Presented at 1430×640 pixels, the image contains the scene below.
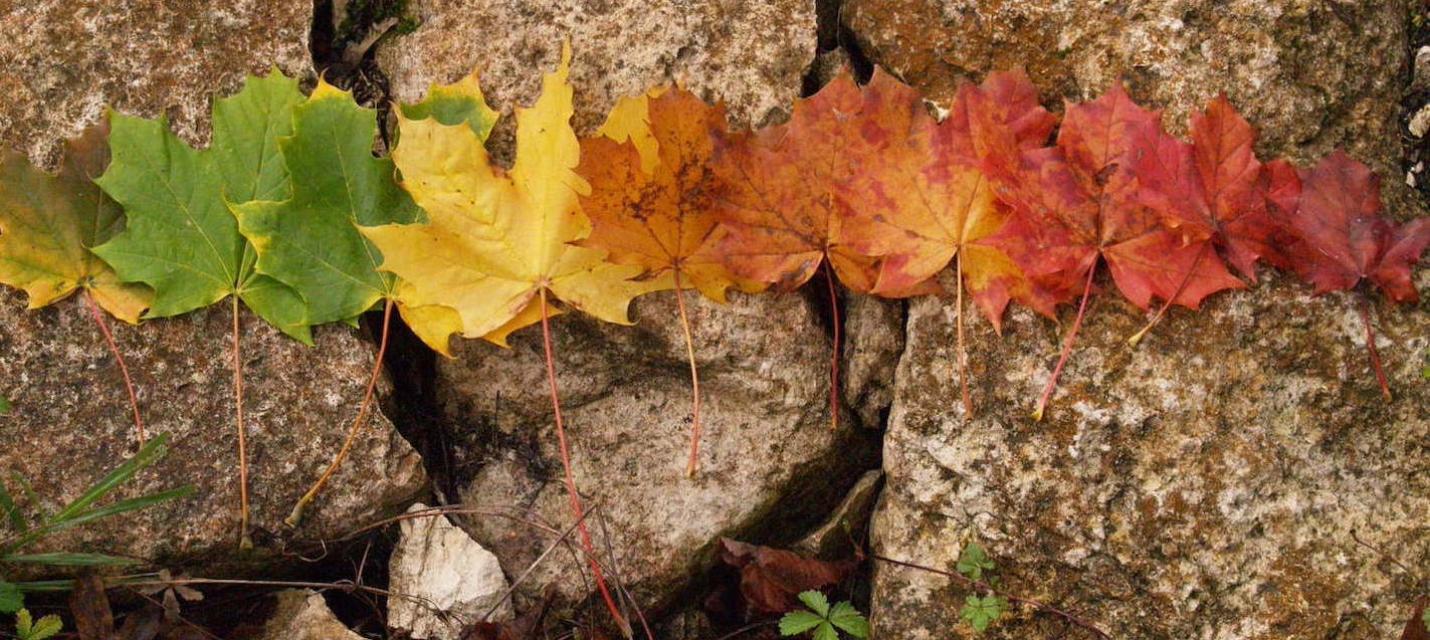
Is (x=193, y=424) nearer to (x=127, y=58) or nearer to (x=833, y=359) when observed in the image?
(x=127, y=58)

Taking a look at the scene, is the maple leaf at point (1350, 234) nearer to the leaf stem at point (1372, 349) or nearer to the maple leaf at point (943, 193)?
the leaf stem at point (1372, 349)

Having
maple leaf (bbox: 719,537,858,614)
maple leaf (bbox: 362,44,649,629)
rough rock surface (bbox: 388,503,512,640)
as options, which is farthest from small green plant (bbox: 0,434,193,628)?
maple leaf (bbox: 719,537,858,614)

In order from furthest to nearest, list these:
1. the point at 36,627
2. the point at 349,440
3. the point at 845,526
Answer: the point at 845,526
the point at 349,440
the point at 36,627

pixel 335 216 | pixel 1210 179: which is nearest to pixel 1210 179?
pixel 1210 179

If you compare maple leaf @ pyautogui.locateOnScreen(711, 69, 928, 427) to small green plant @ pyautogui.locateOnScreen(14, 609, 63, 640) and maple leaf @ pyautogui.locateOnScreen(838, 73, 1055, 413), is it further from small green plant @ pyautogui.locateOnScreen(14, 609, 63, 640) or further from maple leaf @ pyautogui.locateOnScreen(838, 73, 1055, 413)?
small green plant @ pyautogui.locateOnScreen(14, 609, 63, 640)

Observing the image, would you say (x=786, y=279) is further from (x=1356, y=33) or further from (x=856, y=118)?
(x=1356, y=33)

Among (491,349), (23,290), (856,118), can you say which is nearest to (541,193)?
(491,349)

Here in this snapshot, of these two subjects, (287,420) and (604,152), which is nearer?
(604,152)
